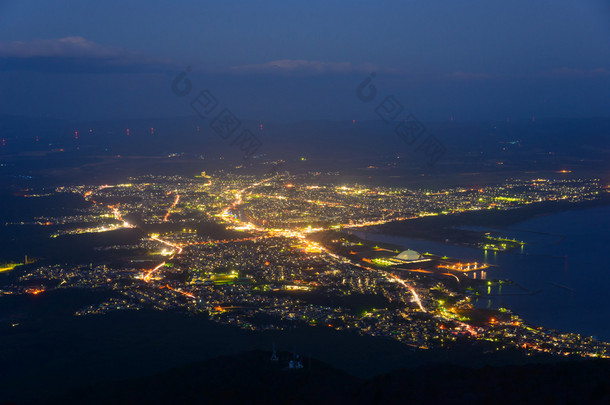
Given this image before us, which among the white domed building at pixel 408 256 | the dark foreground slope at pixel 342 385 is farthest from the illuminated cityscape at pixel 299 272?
the dark foreground slope at pixel 342 385

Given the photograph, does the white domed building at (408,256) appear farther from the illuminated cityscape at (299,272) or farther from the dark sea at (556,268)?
the dark sea at (556,268)

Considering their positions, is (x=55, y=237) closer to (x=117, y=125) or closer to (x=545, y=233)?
(x=545, y=233)

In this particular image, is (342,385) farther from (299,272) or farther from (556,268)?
(556,268)

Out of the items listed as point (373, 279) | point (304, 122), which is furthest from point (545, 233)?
point (304, 122)

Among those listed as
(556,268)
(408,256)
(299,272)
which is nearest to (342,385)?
(299,272)

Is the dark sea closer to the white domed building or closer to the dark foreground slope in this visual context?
the white domed building

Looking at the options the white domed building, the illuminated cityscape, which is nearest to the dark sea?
the illuminated cityscape
